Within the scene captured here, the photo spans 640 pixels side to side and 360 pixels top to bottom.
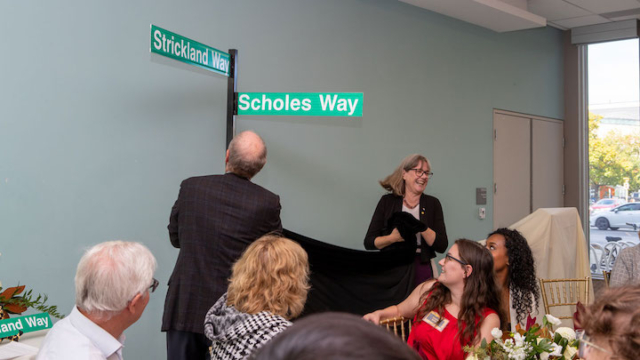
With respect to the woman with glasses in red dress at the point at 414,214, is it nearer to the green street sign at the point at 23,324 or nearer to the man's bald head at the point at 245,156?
the man's bald head at the point at 245,156

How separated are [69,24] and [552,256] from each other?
12.1ft

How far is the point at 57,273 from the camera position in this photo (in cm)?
338

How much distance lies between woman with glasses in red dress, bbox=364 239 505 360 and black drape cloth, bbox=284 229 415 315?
0.76 meters

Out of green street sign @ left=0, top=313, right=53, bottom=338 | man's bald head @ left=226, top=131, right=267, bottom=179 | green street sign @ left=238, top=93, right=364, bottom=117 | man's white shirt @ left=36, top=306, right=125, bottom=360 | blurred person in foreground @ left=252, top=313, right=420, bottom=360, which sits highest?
green street sign @ left=238, top=93, right=364, bottom=117

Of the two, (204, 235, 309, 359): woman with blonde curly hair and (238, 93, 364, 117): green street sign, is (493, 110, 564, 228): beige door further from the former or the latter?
(204, 235, 309, 359): woman with blonde curly hair

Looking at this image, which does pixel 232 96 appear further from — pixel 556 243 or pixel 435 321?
pixel 556 243

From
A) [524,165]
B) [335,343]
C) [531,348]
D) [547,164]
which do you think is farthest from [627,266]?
[335,343]

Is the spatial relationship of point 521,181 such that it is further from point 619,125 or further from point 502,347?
point 502,347

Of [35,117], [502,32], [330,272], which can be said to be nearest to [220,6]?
[35,117]

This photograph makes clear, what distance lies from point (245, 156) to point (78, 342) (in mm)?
1361

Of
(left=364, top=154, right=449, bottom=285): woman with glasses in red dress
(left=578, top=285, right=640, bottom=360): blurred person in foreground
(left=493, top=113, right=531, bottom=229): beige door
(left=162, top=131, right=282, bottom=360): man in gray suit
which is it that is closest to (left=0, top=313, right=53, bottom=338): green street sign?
(left=162, top=131, right=282, bottom=360): man in gray suit

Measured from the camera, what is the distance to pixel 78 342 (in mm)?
1689

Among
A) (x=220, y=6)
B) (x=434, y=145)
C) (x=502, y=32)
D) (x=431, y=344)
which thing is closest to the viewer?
(x=431, y=344)

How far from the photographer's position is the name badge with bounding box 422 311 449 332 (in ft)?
9.00
